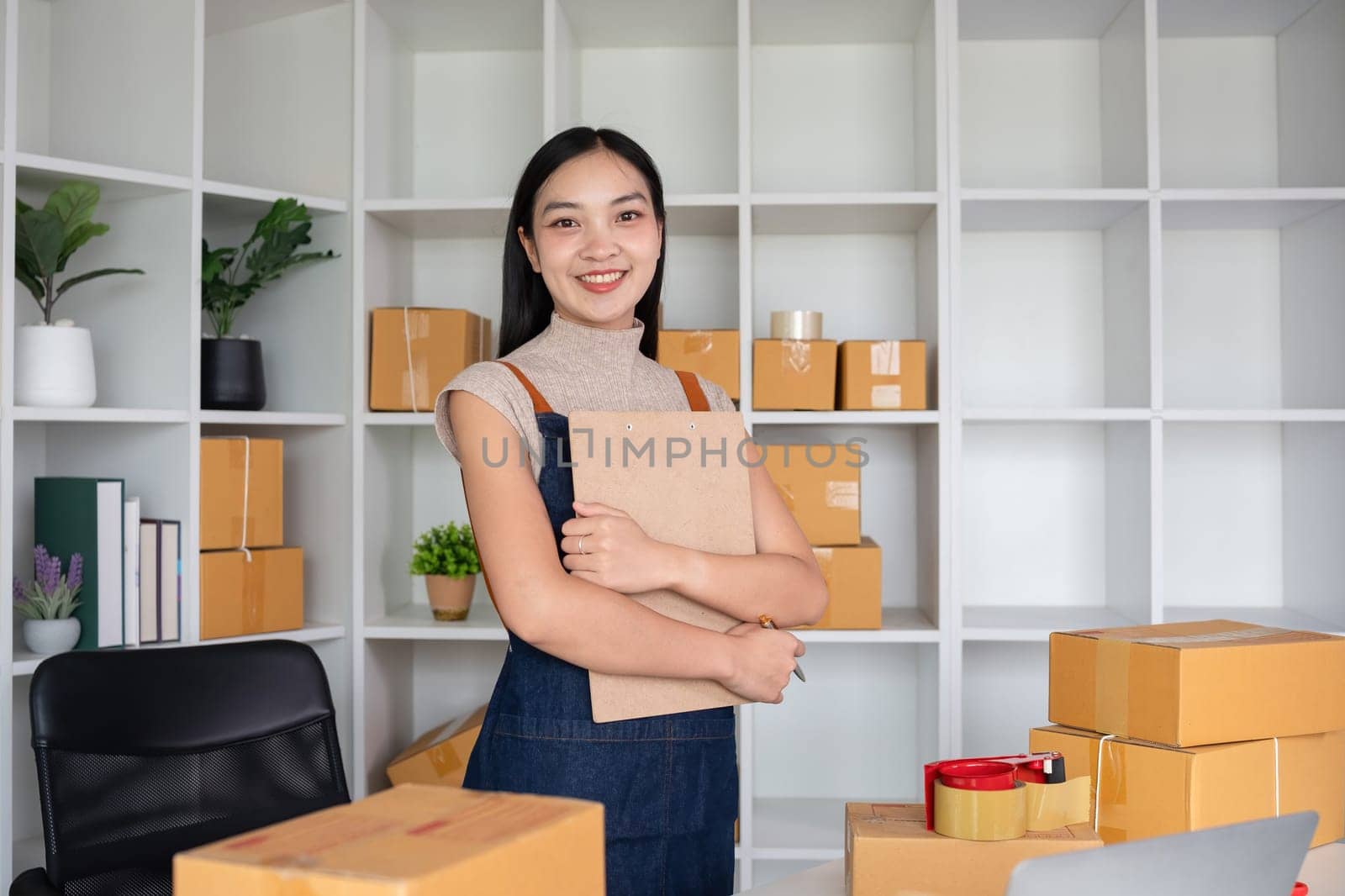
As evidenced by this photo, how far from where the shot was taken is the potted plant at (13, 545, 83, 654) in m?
2.09

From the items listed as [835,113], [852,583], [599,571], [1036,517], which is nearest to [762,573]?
[599,571]

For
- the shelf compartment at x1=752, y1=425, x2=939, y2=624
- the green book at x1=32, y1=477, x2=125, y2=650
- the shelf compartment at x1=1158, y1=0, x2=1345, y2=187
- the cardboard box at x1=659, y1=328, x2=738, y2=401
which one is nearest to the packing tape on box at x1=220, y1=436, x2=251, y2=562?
the green book at x1=32, y1=477, x2=125, y2=650

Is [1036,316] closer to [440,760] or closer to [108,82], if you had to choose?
[440,760]

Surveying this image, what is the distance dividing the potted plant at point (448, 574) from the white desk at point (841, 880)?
1.36 m

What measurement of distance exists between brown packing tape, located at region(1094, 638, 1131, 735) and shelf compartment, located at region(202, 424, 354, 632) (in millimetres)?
1677

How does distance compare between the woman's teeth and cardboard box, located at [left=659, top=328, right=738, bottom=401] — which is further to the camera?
cardboard box, located at [left=659, top=328, right=738, bottom=401]

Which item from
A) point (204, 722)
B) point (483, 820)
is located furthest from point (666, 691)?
point (204, 722)

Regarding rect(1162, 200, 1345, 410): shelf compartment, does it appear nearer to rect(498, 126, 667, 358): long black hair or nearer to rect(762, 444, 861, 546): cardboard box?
rect(762, 444, 861, 546): cardboard box

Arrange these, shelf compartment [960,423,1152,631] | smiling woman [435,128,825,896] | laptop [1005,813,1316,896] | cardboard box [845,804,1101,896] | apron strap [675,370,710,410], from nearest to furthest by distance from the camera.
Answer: laptop [1005,813,1316,896], cardboard box [845,804,1101,896], smiling woman [435,128,825,896], apron strap [675,370,710,410], shelf compartment [960,423,1152,631]

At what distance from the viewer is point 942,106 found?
2.46m

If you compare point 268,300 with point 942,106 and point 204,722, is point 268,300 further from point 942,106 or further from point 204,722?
point 942,106

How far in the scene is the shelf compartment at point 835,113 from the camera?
9.32 ft

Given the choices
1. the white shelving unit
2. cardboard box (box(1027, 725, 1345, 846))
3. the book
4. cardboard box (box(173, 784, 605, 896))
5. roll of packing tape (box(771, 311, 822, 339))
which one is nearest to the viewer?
cardboard box (box(173, 784, 605, 896))

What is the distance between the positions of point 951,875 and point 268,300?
2.11 m
